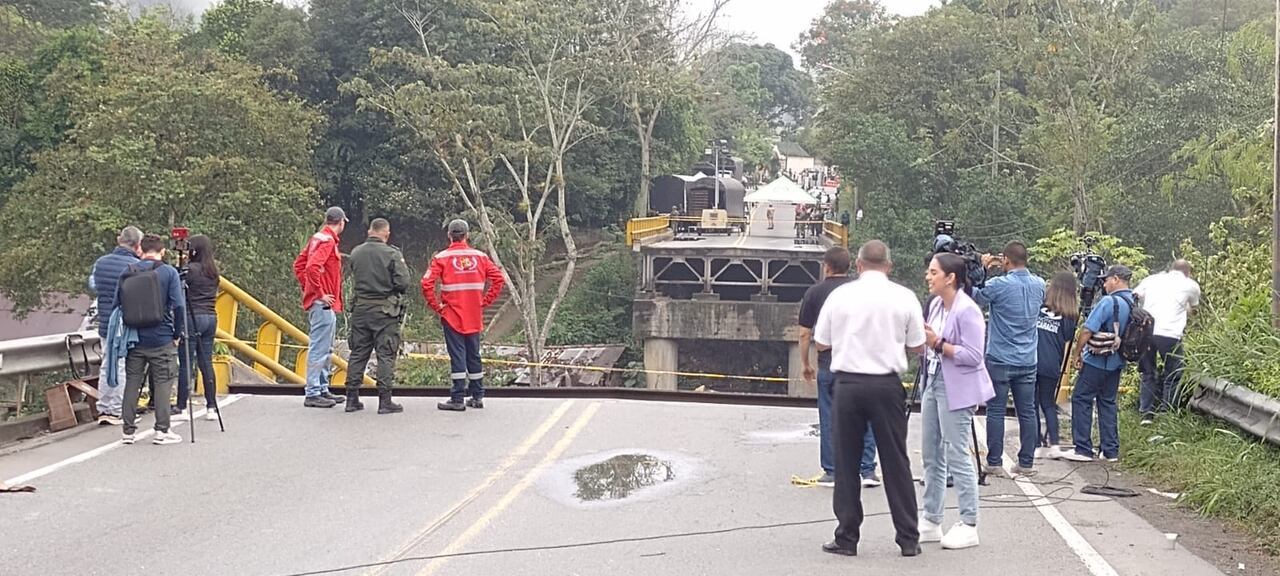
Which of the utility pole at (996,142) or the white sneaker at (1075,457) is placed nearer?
the white sneaker at (1075,457)

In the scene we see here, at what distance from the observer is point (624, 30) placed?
49125mm

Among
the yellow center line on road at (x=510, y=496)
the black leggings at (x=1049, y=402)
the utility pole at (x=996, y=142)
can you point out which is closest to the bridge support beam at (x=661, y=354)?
the utility pole at (x=996, y=142)

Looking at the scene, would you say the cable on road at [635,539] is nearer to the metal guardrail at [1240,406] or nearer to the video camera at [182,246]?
the metal guardrail at [1240,406]

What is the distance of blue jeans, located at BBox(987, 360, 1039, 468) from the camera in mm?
9680

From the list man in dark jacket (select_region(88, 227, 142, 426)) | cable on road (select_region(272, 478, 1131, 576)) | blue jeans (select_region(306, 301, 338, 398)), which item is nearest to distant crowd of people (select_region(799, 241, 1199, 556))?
cable on road (select_region(272, 478, 1131, 576))

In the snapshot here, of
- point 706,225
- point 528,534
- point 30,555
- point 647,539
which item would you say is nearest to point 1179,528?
point 647,539

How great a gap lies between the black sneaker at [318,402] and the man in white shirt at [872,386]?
6866 millimetres

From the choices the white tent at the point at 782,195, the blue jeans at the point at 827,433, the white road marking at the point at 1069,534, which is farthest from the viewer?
the white tent at the point at 782,195

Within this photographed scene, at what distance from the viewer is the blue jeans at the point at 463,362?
12156 mm

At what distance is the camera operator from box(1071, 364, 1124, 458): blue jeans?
0.76 metres

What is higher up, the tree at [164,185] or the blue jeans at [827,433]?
the tree at [164,185]

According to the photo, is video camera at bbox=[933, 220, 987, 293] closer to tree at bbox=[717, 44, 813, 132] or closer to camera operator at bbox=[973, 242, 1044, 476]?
camera operator at bbox=[973, 242, 1044, 476]

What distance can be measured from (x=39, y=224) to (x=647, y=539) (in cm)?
3038

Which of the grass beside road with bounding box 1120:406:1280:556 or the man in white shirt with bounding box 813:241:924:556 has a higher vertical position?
the man in white shirt with bounding box 813:241:924:556
